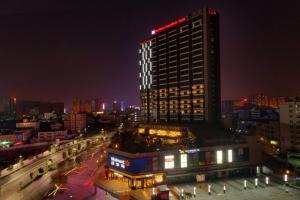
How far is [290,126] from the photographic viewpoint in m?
50.8

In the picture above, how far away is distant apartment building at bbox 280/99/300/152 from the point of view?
49562mm

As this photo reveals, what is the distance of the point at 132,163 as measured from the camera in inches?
1145

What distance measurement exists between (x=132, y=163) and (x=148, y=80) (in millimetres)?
58998

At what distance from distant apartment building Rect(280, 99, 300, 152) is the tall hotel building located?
13.8 m

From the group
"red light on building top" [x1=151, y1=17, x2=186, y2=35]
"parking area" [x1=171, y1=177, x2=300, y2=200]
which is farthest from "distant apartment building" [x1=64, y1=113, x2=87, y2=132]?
"parking area" [x1=171, y1=177, x2=300, y2=200]

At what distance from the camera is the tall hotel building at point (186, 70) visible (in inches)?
2391

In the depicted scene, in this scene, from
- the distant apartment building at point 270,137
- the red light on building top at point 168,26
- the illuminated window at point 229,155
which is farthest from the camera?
the red light on building top at point 168,26

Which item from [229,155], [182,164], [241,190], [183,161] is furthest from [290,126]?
[182,164]

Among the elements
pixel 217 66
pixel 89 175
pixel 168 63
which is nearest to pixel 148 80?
pixel 168 63

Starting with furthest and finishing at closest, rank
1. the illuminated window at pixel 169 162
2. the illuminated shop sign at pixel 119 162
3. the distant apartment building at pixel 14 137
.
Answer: the distant apartment building at pixel 14 137 → the illuminated window at pixel 169 162 → the illuminated shop sign at pixel 119 162

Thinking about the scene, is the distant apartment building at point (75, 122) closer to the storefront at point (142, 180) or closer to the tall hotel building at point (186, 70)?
the tall hotel building at point (186, 70)

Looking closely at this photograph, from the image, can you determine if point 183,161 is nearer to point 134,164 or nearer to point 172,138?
point 134,164

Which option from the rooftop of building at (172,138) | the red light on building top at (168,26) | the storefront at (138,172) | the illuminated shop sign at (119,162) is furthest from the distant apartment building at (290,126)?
the illuminated shop sign at (119,162)

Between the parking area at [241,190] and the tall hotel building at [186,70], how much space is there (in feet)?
99.7
